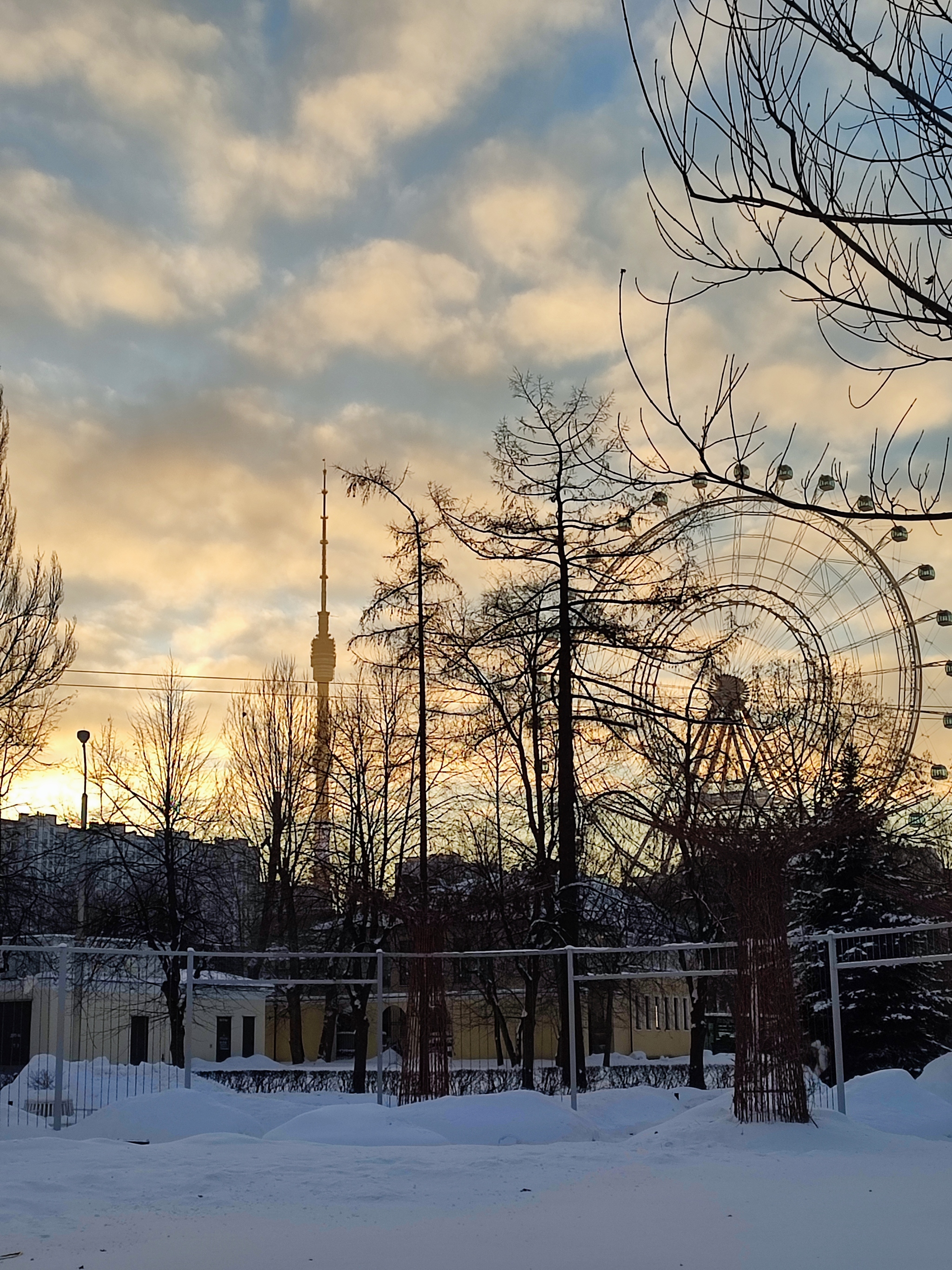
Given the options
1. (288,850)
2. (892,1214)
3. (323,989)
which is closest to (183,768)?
(288,850)

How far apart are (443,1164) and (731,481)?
18.7 ft

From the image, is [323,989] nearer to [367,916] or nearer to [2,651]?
[367,916]

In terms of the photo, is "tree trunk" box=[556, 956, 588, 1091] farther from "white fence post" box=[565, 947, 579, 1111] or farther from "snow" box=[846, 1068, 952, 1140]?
"snow" box=[846, 1068, 952, 1140]

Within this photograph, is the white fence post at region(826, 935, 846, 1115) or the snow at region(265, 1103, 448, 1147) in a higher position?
the white fence post at region(826, 935, 846, 1115)

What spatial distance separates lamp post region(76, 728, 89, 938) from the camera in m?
31.3

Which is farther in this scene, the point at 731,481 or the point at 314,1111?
the point at 314,1111

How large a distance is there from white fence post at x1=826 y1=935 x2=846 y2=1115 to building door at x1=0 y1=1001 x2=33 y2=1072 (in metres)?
14.7

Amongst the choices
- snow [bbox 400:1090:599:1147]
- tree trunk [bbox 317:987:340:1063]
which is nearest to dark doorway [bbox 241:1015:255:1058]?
tree trunk [bbox 317:987:340:1063]

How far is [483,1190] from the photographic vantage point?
7.95 metres

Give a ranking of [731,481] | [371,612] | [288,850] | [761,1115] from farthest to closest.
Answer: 1. [288,850]
2. [371,612]
3. [761,1115]
4. [731,481]

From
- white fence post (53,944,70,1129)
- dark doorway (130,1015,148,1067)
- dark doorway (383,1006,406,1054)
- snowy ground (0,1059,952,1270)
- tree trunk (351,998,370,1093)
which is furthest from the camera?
dark doorway (383,1006,406,1054)

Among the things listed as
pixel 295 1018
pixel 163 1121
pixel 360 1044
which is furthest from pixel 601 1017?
pixel 163 1121

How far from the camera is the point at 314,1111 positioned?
→ 11.5 m

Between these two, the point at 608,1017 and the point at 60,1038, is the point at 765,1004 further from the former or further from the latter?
the point at 608,1017
